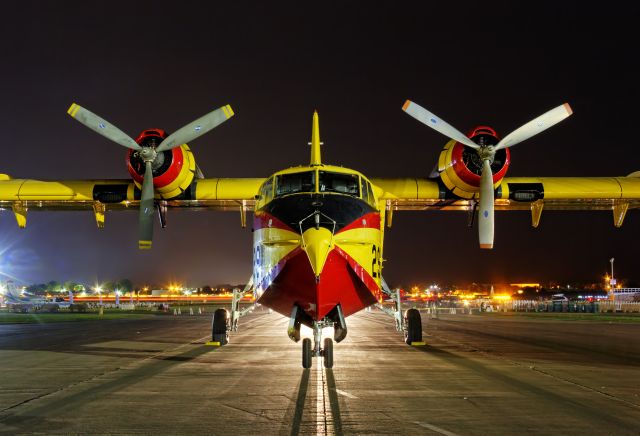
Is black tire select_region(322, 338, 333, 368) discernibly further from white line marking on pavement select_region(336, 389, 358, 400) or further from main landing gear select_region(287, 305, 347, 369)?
white line marking on pavement select_region(336, 389, 358, 400)

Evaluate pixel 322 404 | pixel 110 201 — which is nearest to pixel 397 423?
pixel 322 404

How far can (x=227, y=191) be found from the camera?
55.0 feet

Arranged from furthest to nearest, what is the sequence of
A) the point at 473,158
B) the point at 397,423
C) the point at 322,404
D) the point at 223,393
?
1. the point at 473,158
2. the point at 223,393
3. the point at 322,404
4. the point at 397,423

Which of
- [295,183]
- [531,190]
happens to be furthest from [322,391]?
[531,190]

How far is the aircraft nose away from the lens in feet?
33.5

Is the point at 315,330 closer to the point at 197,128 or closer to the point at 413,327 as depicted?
the point at 413,327

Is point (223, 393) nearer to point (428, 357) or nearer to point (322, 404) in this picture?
point (322, 404)

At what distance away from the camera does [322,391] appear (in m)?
9.46

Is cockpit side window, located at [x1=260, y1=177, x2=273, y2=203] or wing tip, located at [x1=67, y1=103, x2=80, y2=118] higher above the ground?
wing tip, located at [x1=67, y1=103, x2=80, y2=118]

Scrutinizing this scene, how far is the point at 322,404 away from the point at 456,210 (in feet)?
38.7

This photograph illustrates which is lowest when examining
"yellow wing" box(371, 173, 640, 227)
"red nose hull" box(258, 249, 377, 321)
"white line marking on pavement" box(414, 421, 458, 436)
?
"white line marking on pavement" box(414, 421, 458, 436)

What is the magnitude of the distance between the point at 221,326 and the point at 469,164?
837cm

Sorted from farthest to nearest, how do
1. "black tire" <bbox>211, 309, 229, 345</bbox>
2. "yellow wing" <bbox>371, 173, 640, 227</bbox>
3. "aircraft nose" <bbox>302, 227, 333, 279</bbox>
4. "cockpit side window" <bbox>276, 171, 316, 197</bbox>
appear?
1. "black tire" <bbox>211, 309, 229, 345</bbox>
2. "yellow wing" <bbox>371, 173, 640, 227</bbox>
3. "cockpit side window" <bbox>276, 171, 316, 197</bbox>
4. "aircraft nose" <bbox>302, 227, 333, 279</bbox>

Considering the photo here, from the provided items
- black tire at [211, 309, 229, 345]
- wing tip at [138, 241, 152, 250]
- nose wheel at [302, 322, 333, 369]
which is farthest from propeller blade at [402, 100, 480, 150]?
black tire at [211, 309, 229, 345]
